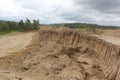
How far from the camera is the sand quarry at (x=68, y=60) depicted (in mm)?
11777

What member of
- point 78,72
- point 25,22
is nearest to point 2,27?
point 25,22

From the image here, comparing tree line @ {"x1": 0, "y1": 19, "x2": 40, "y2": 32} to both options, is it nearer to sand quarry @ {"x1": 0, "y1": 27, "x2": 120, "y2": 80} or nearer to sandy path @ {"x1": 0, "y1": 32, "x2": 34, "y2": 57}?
sandy path @ {"x1": 0, "y1": 32, "x2": 34, "y2": 57}

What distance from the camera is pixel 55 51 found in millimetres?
15000

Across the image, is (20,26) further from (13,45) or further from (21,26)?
(13,45)

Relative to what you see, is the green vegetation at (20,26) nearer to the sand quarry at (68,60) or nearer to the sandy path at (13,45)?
the sandy path at (13,45)

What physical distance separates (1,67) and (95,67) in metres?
5.25

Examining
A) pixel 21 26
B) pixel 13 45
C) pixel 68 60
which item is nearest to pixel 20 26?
pixel 21 26

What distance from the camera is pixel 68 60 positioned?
44.8 feet

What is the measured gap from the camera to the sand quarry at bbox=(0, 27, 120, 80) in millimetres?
11777

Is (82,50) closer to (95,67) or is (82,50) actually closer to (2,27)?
(95,67)

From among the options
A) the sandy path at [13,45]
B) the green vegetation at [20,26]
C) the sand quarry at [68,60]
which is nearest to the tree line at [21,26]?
the green vegetation at [20,26]

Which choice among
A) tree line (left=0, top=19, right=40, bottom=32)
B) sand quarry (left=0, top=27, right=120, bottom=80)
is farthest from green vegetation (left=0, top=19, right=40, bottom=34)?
sand quarry (left=0, top=27, right=120, bottom=80)

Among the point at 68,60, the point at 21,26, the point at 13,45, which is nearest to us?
the point at 68,60

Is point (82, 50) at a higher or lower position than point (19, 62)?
higher
